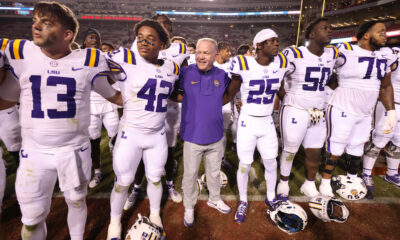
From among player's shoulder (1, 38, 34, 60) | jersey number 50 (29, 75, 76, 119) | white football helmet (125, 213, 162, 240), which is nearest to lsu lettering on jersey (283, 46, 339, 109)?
white football helmet (125, 213, 162, 240)

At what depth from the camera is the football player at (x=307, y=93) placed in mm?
2877

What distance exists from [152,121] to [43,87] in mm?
1017

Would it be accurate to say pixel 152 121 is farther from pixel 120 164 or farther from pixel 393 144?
pixel 393 144

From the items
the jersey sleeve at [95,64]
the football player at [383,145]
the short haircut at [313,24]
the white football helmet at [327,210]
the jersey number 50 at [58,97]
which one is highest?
the short haircut at [313,24]

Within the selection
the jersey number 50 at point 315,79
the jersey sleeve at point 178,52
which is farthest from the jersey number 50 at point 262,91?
the jersey sleeve at point 178,52

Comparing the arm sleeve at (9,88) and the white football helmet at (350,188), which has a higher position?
the arm sleeve at (9,88)

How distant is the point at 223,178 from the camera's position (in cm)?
348

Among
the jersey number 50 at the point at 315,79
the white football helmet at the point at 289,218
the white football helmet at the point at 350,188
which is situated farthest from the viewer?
the white football helmet at the point at 350,188

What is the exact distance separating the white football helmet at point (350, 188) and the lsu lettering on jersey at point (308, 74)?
1.41m

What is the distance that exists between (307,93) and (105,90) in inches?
107

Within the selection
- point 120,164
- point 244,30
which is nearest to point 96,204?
point 120,164

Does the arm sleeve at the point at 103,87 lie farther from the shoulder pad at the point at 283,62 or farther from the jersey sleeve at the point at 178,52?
the shoulder pad at the point at 283,62

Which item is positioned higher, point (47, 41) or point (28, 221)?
point (47, 41)

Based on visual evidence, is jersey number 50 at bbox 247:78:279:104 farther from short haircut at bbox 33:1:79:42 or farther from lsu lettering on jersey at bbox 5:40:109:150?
short haircut at bbox 33:1:79:42
